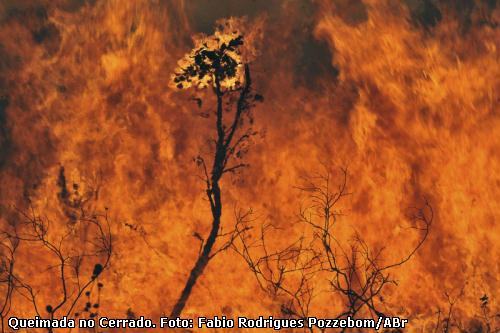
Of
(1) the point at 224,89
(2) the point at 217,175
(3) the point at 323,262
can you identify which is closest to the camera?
(3) the point at 323,262

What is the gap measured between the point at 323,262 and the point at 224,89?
203 centimetres

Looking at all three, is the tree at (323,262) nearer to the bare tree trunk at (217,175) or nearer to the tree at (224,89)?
the bare tree trunk at (217,175)

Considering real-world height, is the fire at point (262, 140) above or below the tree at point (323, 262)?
above

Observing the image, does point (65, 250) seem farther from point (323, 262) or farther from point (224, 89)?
point (323, 262)

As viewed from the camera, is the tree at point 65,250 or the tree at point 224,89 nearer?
the tree at point 65,250

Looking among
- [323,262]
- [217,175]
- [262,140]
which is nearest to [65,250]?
[217,175]

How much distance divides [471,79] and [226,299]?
334 cm

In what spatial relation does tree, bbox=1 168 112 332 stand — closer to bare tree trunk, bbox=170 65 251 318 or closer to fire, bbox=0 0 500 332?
fire, bbox=0 0 500 332

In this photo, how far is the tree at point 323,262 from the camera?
6.32m

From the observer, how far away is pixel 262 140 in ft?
21.4

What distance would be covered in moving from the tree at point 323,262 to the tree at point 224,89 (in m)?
0.68

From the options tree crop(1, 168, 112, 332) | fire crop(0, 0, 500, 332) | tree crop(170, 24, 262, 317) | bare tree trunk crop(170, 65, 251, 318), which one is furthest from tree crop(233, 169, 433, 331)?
tree crop(1, 168, 112, 332)

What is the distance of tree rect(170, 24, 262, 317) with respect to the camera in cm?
650

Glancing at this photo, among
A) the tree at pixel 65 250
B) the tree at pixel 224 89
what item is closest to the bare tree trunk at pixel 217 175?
the tree at pixel 224 89
